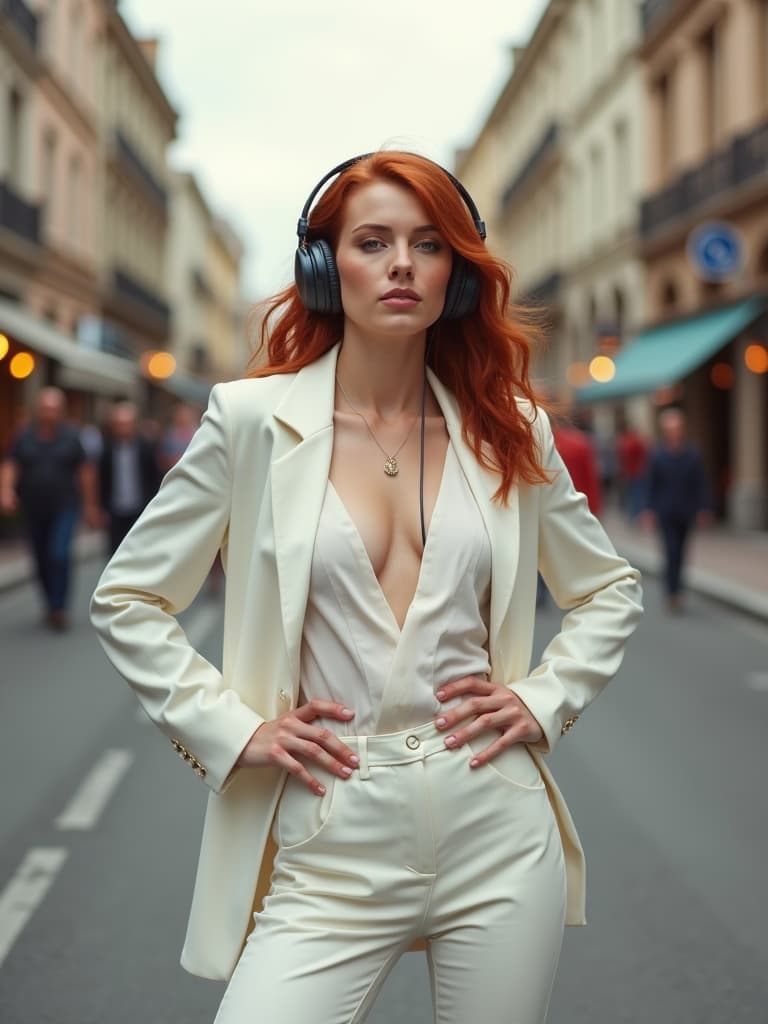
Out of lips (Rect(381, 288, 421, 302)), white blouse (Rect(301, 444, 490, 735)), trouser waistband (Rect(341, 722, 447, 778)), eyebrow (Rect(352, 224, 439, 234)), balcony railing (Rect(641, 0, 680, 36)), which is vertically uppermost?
balcony railing (Rect(641, 0, 680, 36))

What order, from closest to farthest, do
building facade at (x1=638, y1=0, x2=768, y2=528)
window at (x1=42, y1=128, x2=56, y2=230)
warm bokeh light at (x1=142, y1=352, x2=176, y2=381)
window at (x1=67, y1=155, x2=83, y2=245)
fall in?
1. building facade at (x1=638, y1=0, x2=768, y2=528)
2. window at (x1=42, y1=128, x2=56, y2=230)
3. window at (x1=67, y1=155, x2=83, y2=245)
4. warm bokeh light at (x1=142, y1=352, x2=176, y2=381)

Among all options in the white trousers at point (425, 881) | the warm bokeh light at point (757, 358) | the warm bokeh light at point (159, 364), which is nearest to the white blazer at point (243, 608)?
the white trousers at point (425, 881)

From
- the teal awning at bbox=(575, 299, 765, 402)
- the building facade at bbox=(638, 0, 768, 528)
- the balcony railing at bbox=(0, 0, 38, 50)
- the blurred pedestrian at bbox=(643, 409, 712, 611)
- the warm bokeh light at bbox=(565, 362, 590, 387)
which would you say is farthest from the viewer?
the warm bokeh light at bbox=(565, 362, 590, 387)

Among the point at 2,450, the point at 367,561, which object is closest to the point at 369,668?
the point at 367,561

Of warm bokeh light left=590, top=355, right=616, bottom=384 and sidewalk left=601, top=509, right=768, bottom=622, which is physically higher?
warm bokeh light left=590, top=355, right=616, bottom=384

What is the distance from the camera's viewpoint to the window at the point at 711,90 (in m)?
26.3

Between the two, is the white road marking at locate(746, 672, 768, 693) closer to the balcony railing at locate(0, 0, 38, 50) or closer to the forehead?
the forehead

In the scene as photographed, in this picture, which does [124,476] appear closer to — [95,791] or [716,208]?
[95,791]

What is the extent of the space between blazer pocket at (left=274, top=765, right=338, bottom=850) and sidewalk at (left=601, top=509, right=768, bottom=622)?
1039 cm

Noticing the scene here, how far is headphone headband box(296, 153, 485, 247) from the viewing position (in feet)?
7.11

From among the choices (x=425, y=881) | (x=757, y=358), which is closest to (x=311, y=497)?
(x=425, y=881)

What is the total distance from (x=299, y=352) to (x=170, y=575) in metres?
0.48

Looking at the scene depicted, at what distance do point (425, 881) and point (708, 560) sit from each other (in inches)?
623

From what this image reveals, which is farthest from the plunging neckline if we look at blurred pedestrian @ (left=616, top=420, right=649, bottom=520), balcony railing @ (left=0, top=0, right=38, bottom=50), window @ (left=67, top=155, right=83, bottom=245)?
window @ (left=67, top=155, right=83, bottom=245)
